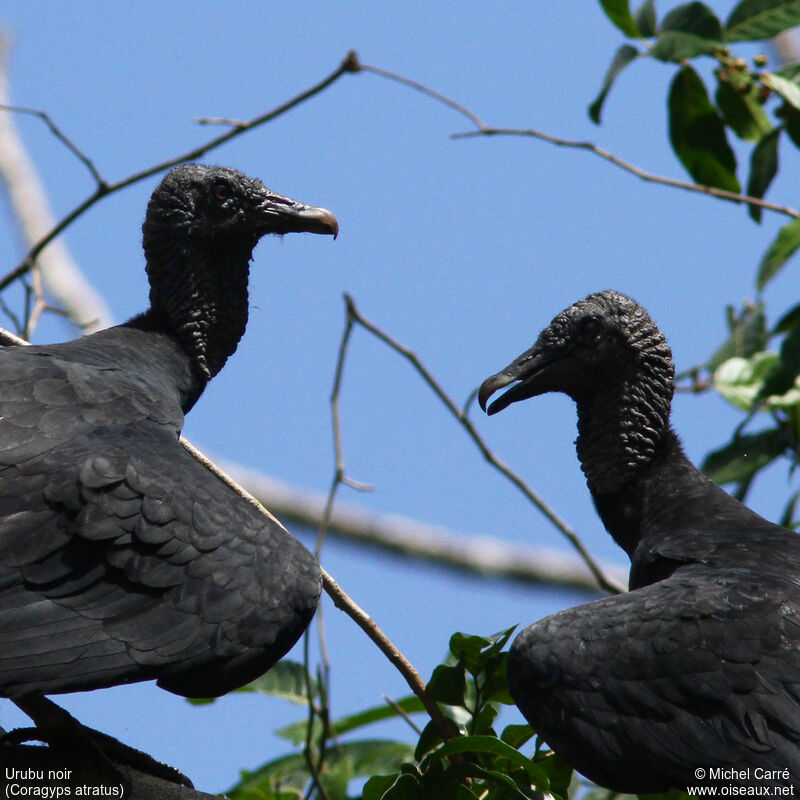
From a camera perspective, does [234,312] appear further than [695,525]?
Yes

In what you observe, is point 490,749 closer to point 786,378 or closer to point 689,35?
point 786,378

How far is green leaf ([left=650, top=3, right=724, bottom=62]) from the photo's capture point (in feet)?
16.5

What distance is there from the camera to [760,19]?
17.0 ft

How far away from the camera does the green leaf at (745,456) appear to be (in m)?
5.16

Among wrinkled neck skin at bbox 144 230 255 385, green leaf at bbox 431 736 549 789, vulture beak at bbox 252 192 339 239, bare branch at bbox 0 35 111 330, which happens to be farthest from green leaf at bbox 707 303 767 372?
bare branch at bbox 0 35 111 330

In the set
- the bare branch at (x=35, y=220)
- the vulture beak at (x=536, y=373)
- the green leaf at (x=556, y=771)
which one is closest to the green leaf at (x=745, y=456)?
the vulture beak at (x=536, y=373)

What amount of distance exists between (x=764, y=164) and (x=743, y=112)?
0.86 feet

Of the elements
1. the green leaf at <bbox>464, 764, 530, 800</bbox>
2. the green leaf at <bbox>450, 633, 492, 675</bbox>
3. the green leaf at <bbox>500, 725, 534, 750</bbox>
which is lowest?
the green leaf at <bbox>464, 764, 530, 800</bbox>

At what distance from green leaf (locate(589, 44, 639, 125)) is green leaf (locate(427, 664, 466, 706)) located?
233 cm

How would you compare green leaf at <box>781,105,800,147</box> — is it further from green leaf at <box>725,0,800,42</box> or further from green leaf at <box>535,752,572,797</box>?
green leaf at <box>535,752,572,797</box>

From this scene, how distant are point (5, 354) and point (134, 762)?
1252 millimetres

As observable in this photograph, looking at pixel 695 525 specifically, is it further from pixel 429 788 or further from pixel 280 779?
pixel 280 779

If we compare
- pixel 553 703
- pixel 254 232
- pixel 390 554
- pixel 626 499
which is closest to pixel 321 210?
pixel 254 232

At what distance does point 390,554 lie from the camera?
998cm
